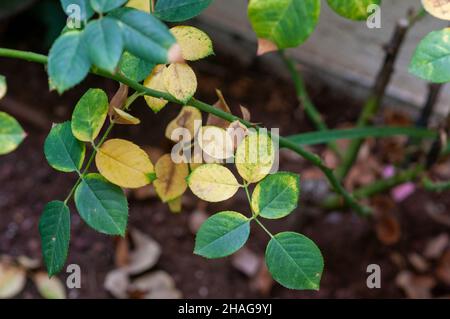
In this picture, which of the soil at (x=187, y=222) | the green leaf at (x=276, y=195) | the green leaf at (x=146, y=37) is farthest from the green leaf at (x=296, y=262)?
the soil at (x=187, y=222)

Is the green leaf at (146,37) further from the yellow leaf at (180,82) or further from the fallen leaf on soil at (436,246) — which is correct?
the fallen leaf on soil at (436,246)

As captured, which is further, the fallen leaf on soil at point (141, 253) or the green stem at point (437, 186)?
the fallen leaf on soil at point (141, 253)

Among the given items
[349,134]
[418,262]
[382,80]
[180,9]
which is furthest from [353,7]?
[418,262]

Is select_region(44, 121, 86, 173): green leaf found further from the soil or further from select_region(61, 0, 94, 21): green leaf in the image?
the soil

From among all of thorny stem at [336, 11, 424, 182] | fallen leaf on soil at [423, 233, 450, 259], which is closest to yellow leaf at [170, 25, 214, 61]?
thorny stem at [336, 11, 424, 182]

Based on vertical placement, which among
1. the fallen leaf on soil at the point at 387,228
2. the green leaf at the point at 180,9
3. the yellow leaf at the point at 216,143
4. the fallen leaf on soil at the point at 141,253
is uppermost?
the green leaf at the point at 180,9

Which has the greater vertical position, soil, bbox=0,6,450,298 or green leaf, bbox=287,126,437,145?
green leaf, bbox=287,126,437,145

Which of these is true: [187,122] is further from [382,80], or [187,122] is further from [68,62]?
[382,80]
